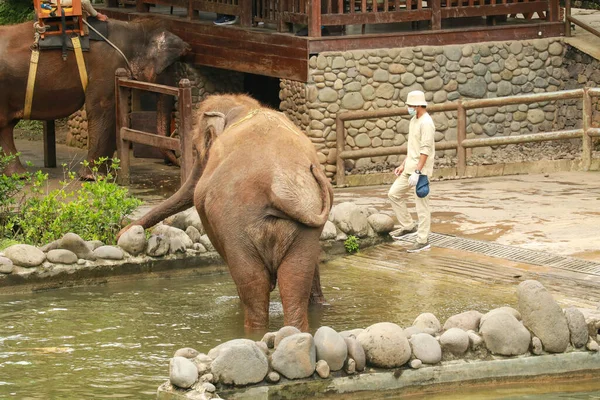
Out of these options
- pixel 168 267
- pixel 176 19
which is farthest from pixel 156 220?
pixel 176 19

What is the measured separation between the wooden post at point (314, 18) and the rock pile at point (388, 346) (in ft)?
26.3

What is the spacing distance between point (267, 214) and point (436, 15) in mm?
9085

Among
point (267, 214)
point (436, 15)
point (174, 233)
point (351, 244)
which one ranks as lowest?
point (351, 244)

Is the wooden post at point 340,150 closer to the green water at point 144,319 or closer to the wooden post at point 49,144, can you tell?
the green water at point 144,319

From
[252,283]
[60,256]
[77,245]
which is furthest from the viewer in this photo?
[77,245]

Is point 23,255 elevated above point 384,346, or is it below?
below

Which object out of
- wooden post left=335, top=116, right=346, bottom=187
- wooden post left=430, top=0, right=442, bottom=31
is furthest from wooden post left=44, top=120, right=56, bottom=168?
wooden post left=430, top=0, right=442, bottom=31

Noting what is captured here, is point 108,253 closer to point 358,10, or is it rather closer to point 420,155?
point 420,155

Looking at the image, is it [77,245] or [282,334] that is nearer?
[282,334]

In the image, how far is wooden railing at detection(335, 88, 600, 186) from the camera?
54.4ft

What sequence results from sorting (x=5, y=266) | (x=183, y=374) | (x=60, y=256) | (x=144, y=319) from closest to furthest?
(x=183, y=374) → (x=144, y=319) → (x=5, y=266) → (x=60, y=256)

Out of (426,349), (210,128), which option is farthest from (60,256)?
(426,349)

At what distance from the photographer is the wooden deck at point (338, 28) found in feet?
55.4

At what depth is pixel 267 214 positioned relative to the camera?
9.12 m
